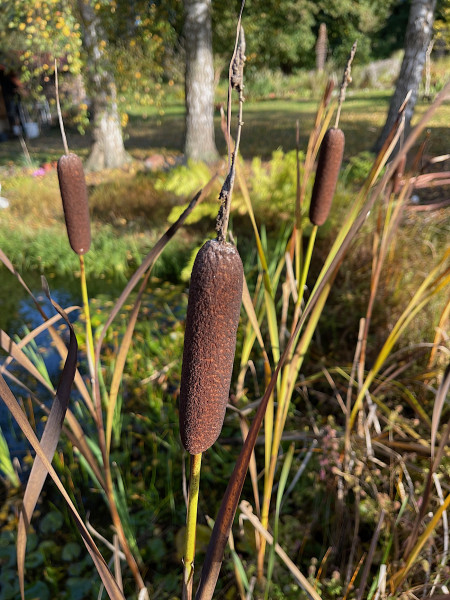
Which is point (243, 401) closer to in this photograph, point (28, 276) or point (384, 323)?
point (384, 323)

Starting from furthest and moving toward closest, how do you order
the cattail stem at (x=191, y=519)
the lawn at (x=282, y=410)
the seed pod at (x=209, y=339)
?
the lawn at (x=282, y=410)
the cattail stem at (x=191, y=519)
the seed pod at (x=209, y=339)

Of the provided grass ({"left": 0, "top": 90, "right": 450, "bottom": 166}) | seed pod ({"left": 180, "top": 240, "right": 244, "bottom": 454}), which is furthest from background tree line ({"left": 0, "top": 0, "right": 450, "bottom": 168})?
seed pod ({"left": 180, "top": 240, "right": 244, "bottom": 454})

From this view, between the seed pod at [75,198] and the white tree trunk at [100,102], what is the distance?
18.9 ft

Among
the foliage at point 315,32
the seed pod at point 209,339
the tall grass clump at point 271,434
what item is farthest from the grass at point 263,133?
the seed pod at point 209,339

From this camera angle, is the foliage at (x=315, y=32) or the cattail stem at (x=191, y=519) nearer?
the cattail stem at (x=191, y=519)

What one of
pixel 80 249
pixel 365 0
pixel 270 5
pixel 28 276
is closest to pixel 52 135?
pixel 270 5

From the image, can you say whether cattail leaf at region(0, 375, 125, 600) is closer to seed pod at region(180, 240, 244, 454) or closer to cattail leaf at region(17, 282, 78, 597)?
cattail leaf at region(17, 282, 78, 597)

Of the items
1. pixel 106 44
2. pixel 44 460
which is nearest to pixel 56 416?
pixel 44 460

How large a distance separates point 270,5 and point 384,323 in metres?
7.77

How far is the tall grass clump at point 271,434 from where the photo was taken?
18.8 inches

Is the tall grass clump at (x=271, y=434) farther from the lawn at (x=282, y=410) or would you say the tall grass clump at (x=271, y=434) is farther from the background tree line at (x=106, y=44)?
the background tree line at (x=106, y=44)

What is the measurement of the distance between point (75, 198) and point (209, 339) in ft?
1.91

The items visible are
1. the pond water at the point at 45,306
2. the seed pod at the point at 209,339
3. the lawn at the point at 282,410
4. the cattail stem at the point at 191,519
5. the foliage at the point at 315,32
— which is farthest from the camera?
the foliage at the point at 315,32

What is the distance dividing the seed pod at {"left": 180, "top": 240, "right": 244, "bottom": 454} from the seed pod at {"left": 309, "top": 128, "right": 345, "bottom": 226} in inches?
19.6
